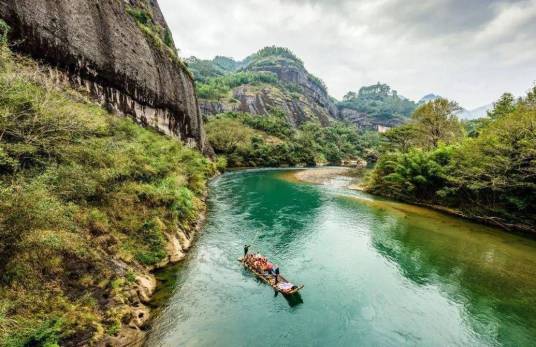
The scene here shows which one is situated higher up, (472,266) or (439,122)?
(439,122)

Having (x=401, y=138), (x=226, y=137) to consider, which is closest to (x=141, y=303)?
(x=401, y=138)

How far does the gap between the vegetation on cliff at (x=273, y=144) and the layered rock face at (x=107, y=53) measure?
2903 cm

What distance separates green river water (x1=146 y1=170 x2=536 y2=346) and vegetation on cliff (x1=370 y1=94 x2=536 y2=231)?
14.0 ft

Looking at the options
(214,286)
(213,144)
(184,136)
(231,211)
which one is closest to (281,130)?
(213,144)

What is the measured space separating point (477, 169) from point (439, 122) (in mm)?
19168

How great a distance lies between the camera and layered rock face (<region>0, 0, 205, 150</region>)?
2238cm

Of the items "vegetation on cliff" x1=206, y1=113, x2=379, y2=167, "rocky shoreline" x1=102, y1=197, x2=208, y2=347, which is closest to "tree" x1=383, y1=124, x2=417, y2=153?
"vegetation on cliff" x1=206, y1=113, x2=379, y2=167

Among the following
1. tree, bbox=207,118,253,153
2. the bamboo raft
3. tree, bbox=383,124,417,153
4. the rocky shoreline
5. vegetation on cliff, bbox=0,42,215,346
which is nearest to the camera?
vegetation on cliff, bbox=0,42,215,346

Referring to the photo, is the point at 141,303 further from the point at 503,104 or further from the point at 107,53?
the point at 503,104

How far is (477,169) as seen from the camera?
30938 millimetres

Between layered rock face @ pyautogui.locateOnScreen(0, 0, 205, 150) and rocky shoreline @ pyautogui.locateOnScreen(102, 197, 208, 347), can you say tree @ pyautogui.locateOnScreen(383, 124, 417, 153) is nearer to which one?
layered rock face @ pyautogui.locateOnScreen(0, 0, 205, 150)

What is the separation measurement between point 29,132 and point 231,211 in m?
21.8

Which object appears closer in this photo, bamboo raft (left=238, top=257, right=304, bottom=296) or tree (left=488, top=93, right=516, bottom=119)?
bamboo raft (left=238, top=257, right=304, bottom=296)

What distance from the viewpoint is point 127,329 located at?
11.7m
